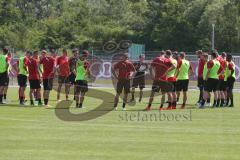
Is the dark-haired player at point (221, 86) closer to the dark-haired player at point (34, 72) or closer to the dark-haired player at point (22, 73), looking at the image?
the dark-haired player at point (34, 72)

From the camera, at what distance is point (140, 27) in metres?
80.2

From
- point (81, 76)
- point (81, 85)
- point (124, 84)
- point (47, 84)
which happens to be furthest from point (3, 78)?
point (124, 84)

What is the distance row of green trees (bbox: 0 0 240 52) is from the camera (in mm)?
70062

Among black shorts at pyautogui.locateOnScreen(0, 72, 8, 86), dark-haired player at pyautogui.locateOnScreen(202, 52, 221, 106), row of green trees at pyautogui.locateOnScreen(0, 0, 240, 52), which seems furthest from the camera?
row of green trees at pyautogui.locateOnScreen(0, 0, 240, 52)

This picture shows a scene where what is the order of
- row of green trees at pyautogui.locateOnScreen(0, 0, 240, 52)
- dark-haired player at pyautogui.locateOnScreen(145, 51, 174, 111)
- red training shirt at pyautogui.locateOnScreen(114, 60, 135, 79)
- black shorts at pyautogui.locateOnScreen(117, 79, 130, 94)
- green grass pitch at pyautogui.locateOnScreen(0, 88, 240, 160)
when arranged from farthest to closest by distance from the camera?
row of green trees at pyautogui.locateOnScreen(0, 0, 240, 52) < black shorts at pyautogui.locateOnScreen(117, 79, 130, 94) < dark-haired player at pyautogui.locateOnScreen(145, 51, 174, 111) < red training shirt at pyautogui.locateOnScreen(114, 60, 135, 79) < green grass pitch at pyautogui.locateOnScreen(0, 88, 240, 160)

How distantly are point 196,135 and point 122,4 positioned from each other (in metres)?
81.7

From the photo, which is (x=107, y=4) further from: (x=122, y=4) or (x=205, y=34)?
(x=205, y=34)

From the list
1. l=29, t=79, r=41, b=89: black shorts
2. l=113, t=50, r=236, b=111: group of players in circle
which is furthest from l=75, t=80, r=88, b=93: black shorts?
l=29, t=79, r=41, b=89: black shorts

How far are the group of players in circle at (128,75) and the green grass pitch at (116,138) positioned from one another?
258 cm

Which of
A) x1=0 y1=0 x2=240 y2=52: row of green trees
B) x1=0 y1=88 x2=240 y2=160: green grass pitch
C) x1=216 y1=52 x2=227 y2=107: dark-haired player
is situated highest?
x1=0 y1=0 x2=240 y2=52: row of green trees

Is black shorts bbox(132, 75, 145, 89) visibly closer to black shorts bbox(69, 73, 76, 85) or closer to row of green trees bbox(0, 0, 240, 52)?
black shorts bbox(69, 73, 76, 85)

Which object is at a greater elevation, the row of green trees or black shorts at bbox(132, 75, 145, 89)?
the row of green trees

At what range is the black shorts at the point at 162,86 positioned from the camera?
23.8 m

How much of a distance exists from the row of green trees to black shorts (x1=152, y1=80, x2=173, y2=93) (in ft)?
145
